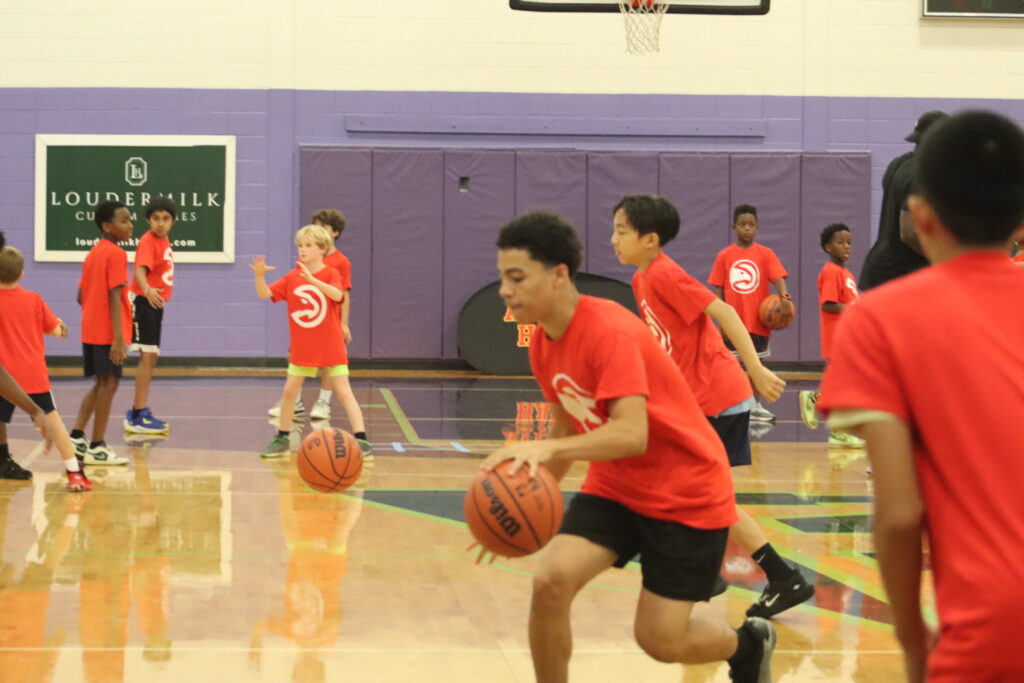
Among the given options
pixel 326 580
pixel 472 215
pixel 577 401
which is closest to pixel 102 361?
pixel 326 580

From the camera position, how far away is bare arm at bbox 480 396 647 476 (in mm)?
3090

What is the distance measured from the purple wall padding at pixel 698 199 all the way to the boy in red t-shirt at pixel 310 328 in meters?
7.37

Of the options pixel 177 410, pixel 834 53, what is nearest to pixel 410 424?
pixel 177 410

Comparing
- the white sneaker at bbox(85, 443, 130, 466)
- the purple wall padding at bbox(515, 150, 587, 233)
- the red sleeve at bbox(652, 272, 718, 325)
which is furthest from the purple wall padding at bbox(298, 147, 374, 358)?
the red sleeve at bbox(652, 272, 718, 325)

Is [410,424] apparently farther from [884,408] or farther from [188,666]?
[884,408]

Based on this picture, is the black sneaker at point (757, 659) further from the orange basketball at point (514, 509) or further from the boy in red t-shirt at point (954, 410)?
the boy in red t-shirt at point (954, 410)

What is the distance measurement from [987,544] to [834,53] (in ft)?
47.7

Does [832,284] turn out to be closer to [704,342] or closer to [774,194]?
[704,342]

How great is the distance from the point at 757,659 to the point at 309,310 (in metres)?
5.26

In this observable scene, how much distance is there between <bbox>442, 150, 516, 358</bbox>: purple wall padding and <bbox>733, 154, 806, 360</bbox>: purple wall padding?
2.73 m

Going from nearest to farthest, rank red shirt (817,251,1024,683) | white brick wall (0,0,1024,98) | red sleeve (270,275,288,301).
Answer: red shirt (817,251,1024,683)
red sleeve (270,275,288,301)
white brick wall (0,0,1024,98)

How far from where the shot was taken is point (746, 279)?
35.0ft

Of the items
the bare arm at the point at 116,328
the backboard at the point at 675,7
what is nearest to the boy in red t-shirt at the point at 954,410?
the bare arm at the point at 116,328

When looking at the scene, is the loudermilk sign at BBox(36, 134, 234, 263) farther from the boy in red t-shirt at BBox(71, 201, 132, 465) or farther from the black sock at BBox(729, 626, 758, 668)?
the black sock at BBox(729, 626, 758, 668)
